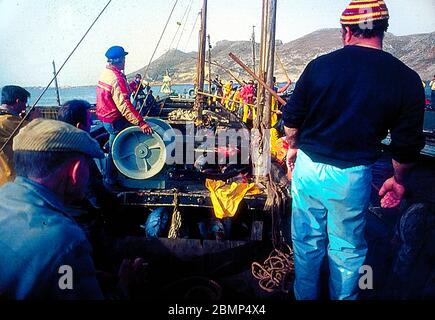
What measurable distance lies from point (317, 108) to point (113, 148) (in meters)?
3.35

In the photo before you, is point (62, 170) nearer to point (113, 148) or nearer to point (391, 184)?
point (391, 184)

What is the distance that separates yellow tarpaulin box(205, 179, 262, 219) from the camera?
15.3 ft

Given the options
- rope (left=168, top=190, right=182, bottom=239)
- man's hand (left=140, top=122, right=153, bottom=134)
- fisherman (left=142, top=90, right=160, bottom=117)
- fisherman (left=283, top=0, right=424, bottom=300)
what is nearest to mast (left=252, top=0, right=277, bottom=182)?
rope (left=168, top=190, right=182, bottom=239)

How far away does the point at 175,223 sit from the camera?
4785 millimetres

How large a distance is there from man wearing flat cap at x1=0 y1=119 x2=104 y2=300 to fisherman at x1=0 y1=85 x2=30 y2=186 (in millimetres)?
2796

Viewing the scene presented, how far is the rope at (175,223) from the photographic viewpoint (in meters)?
4.69

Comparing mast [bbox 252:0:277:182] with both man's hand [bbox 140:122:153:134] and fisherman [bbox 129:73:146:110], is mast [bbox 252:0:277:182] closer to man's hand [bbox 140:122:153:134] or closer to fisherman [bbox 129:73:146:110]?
man's hand [bbox 140:122:153:134]

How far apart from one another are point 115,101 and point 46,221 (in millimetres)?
3777

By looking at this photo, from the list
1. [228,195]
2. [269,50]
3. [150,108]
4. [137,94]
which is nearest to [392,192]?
[228,195]

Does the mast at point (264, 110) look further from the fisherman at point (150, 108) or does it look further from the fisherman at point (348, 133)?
the fisherman at point (150, 108)

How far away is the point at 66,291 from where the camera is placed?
1.41 m

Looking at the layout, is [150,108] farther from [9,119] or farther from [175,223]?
[9,119]

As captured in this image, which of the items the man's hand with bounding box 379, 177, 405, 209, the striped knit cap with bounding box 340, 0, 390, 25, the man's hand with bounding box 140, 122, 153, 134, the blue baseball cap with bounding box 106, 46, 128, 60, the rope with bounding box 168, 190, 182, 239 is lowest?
the rope with bounding box 168, 190, 182, 239
